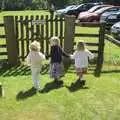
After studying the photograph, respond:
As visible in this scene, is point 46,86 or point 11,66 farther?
point 11,66

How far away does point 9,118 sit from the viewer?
29.1 feet

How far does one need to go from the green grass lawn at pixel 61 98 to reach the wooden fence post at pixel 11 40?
0.85m

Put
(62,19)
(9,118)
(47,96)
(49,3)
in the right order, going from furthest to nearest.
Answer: (49,3)
(62,19)
(47,96)
(9,118)

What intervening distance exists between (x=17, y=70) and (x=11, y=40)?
121cm

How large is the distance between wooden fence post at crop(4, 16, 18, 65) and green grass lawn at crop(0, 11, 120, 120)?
854 mm

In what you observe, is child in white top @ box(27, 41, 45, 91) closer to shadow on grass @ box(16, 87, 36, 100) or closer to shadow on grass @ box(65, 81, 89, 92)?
shadow on grass @ box(16, 87, 36, 100)

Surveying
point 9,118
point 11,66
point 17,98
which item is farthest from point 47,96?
point 11,66

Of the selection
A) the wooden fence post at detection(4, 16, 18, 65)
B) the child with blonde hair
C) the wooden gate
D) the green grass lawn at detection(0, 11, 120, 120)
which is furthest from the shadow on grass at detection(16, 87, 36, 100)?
the wooden gate

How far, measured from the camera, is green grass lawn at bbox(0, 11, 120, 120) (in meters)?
9.04

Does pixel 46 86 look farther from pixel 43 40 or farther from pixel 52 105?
pixel 43 40

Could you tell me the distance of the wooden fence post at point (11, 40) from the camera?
1394 cm

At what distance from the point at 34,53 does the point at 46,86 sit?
1.03 meters

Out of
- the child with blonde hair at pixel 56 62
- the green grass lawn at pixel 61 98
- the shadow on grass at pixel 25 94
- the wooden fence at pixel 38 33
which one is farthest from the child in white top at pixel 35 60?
the wooden fence at pixel 38 33

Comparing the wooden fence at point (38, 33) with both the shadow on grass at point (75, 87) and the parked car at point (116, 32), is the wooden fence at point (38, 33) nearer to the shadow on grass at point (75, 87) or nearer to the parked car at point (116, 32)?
the shadow on grass at point (75, 87)
